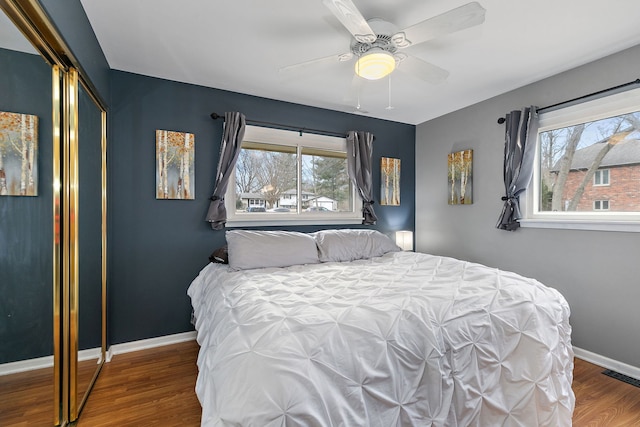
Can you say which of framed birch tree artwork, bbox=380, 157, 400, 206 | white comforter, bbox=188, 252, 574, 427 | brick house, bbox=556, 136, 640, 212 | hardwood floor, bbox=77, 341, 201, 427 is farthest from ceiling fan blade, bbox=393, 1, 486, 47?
hardwood floor, bbox=77, 341, 201, 427

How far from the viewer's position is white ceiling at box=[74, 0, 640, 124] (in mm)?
1835

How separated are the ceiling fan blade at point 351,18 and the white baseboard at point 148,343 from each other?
9.38 feet

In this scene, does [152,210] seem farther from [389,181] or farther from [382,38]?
[389,181]

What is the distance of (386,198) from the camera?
3.94 metres

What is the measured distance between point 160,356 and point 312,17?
285 centimetres

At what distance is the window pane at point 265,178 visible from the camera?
3.22 meters

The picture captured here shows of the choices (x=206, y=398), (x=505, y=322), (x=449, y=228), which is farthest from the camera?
(x=449, y=228)

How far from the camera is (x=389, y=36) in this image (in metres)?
1.83

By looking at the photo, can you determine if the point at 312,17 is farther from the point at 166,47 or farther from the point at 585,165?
the point at 585,165

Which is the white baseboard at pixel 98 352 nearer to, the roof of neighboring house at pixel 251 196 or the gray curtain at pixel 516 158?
the roof of neighboring house at pixel 251 196

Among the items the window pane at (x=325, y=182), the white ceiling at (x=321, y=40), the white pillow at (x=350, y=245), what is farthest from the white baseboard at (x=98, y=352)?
the white ceiling at (x=321, y=40)

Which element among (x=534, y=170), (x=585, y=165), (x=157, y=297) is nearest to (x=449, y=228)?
(x=534, y=170)

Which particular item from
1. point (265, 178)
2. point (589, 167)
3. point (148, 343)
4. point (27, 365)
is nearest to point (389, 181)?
point (265, 178)

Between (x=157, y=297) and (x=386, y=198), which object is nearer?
(x=157, y=297)
